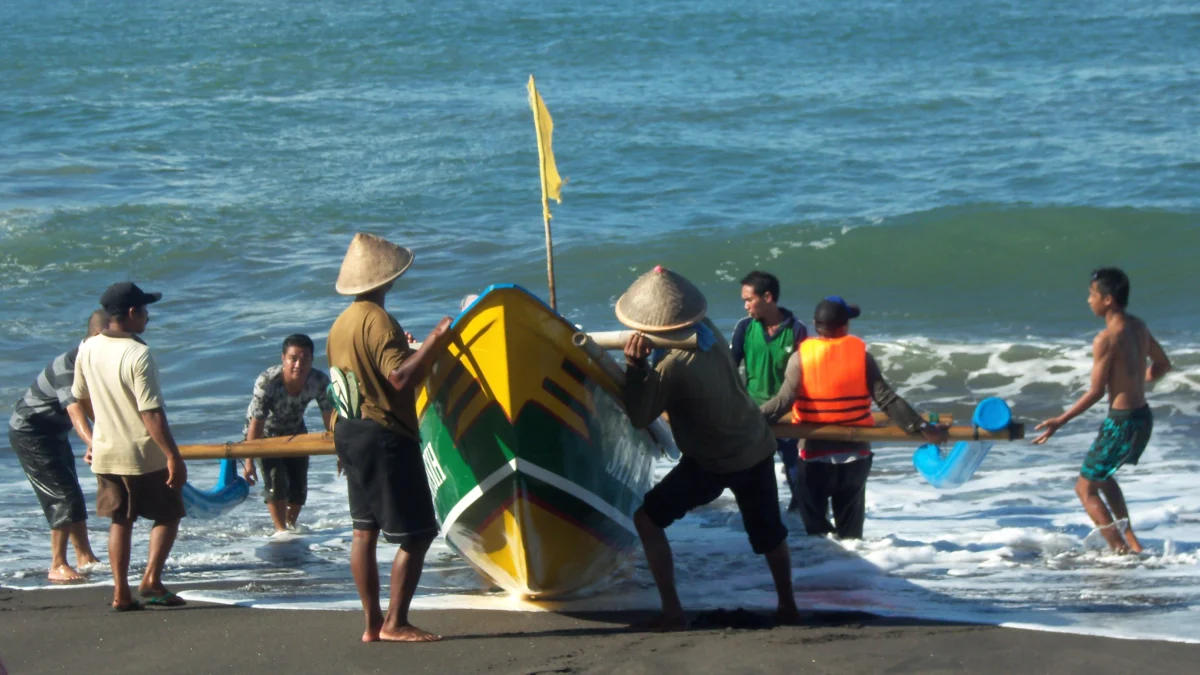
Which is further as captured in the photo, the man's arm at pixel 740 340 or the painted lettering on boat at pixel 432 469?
the man's arm at pixel 740 340

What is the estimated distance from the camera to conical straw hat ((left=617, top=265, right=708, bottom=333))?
16.7ft

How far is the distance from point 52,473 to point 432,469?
2292mm

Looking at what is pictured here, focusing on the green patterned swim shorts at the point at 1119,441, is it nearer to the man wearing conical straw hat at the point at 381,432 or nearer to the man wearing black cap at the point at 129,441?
the man wearing conical straw hat at the point at 381,432

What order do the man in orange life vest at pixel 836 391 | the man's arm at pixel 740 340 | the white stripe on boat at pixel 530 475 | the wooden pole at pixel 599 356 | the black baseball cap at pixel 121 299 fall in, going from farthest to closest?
the man's arm at pixel 740 340, the man in orange life vest at pixel 836 391, the black baseball cap at pixel 121 299, the white stripe on boat at pixel 530 475, the wooden pole at pixel 599 356

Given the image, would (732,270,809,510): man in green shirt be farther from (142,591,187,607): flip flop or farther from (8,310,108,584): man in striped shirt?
(8,310,108,584): man in striped shirt

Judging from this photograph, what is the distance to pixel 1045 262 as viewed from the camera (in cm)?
1606

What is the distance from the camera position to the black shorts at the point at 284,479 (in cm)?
765

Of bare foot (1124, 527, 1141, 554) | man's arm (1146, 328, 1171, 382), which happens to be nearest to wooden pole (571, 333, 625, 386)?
man's arm (1146, 328, 1171, 382)

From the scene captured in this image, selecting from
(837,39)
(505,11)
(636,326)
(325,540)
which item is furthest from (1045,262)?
(505,11)

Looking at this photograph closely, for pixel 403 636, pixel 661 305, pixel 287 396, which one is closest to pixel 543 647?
pixel 403 636

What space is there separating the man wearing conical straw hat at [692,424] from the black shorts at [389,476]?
2.73ft

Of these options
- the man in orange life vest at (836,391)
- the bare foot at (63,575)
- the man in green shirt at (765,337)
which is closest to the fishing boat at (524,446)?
the man in orange life vest at (836,391)

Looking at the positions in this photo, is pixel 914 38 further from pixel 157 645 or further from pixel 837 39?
pixel 157 645

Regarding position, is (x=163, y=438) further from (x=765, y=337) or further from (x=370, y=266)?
(x=765, y=337)
